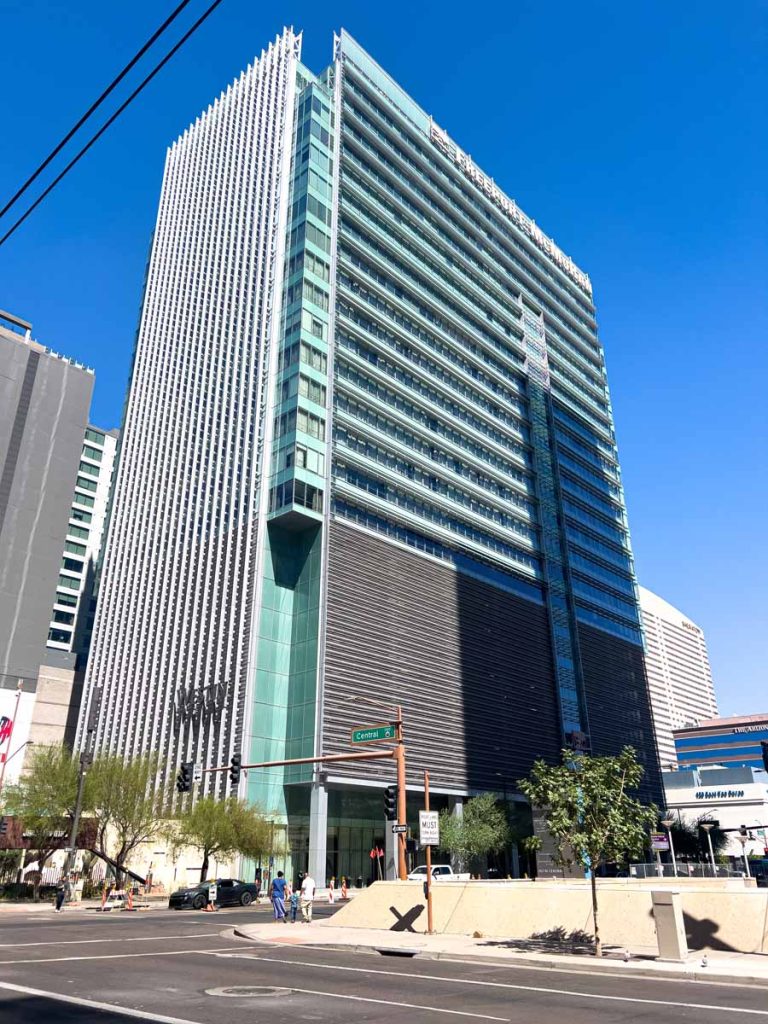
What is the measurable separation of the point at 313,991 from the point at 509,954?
268 inches

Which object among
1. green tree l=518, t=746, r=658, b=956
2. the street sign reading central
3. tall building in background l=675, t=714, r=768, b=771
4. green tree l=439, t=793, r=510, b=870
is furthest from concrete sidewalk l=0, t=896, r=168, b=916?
tall building in background l=675, t=714, r=768, b=771

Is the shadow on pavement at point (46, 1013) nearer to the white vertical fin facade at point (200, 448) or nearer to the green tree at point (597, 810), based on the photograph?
the green tree at point (597, 810)

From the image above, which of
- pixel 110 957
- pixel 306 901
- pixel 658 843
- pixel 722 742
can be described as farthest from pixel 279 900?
pixel 722 742

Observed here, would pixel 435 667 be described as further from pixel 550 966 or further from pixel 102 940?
pixel 550 966

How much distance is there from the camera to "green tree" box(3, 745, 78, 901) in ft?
158

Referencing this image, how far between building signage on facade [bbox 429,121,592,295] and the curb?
91.5 metres

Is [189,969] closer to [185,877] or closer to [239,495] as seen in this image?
[185,877]

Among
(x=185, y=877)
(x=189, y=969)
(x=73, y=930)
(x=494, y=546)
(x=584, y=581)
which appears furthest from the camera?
(x=584, y=581)

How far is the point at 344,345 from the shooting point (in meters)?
71.1

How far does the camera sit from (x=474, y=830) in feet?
202

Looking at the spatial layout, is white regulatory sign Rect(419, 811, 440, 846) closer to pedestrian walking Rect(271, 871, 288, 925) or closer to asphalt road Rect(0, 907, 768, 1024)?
asphalt road Rect(0, 907, 768, 1024)

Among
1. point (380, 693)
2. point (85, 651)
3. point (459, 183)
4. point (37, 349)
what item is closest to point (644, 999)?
point (380, 693)

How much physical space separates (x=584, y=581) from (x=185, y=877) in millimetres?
58092

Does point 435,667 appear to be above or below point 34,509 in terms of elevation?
below
